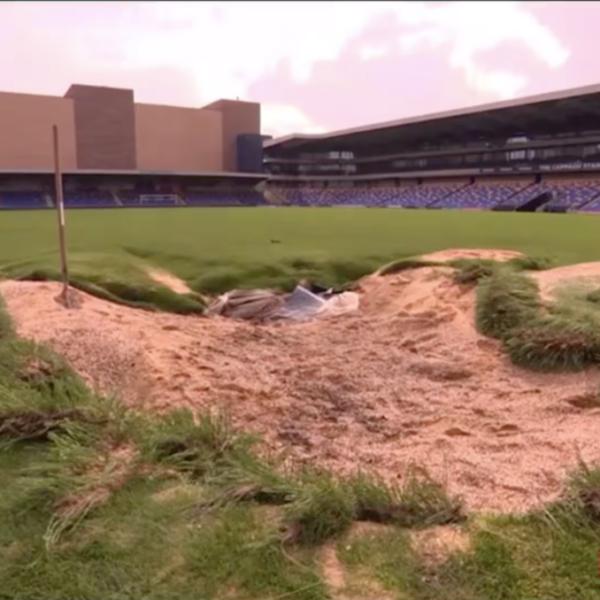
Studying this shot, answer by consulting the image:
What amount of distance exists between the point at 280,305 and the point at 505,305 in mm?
4043

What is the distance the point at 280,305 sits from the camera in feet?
35.8

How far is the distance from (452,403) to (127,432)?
10.1ft

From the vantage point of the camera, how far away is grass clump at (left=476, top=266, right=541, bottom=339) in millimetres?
7663

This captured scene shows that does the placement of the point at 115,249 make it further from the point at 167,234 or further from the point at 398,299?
the point at 398,299

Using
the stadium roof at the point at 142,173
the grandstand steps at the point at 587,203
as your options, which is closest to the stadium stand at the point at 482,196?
the grandstand steps at the point at 587,203

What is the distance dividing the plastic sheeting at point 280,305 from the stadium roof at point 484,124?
40.8 metres

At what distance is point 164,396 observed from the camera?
6238 mm

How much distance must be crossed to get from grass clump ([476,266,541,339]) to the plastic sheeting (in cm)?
266

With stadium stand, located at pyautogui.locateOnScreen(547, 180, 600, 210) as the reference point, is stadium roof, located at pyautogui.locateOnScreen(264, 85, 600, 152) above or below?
above

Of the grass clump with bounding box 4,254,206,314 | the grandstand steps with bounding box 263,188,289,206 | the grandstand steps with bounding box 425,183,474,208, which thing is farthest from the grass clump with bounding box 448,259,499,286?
the grandstand steps with bounding box 263,188,289,206

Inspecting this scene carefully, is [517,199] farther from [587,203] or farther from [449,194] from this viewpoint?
[449,194]

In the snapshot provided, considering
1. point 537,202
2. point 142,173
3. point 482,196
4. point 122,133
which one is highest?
point 122,133

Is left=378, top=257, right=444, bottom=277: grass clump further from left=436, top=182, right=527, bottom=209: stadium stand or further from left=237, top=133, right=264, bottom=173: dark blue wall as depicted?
left=237, top=133, right=264, bottom=173: dark blue wall

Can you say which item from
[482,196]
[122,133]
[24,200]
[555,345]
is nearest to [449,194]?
[482,196]
